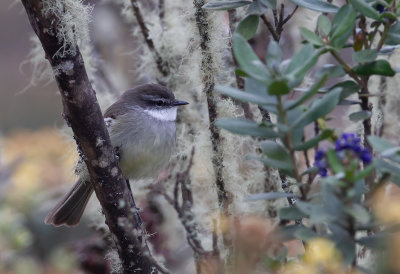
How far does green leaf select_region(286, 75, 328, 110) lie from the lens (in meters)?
1.16

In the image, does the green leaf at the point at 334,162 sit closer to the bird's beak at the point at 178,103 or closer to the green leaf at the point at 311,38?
the green leaf at the point at 311,38

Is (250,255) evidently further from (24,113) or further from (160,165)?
(24,113)

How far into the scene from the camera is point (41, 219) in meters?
5.40

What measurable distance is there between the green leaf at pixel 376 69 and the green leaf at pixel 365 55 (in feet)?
0.07

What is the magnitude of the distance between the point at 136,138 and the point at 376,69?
7.33ft

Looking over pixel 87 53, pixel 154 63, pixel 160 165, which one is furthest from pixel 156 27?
pixel 160 165

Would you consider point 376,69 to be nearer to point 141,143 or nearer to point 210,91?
point 210,91

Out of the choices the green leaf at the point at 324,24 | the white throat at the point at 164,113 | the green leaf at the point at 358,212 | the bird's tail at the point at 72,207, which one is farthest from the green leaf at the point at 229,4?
the bird's tail at the point at 72,207

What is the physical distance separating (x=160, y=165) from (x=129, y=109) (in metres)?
0.42

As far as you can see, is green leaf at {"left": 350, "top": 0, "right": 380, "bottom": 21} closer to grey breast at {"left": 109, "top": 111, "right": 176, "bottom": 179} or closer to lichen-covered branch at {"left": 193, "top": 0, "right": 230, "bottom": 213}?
lichen-covered branch at {"left": 193, "top": 0, "right": 230, "bottom": 213}

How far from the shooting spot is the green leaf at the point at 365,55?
1.44 metres

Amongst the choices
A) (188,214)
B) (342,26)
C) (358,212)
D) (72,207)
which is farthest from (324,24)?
(72,207)

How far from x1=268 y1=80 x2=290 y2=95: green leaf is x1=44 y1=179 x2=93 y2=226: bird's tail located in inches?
95.9

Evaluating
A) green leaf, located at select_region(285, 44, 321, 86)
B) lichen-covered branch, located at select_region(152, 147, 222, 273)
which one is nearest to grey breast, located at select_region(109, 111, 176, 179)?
lichen-covered branch, located at select_region(152, 147, 222, 273)
